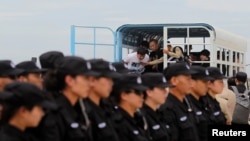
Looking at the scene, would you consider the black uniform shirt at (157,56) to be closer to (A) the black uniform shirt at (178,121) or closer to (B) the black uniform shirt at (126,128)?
(A) the black uniform shirt at (178,121)

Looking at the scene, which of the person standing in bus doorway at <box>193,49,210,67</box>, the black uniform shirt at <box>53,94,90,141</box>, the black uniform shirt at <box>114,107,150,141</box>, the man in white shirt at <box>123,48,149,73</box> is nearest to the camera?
the black uniform shirt at <box>53,94,90,141</box>

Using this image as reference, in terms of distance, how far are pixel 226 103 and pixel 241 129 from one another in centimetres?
212

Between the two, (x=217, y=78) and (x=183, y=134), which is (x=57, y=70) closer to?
(x=183, y=134)

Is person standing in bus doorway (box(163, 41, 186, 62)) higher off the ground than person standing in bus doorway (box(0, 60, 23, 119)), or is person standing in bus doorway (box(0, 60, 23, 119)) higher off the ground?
person standing in bus doorway (box(0, 60, 23, 119))

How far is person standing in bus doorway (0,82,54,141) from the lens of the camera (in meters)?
4.63

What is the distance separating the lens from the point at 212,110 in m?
8.37

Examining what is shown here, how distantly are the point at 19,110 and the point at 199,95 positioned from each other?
3796 mm

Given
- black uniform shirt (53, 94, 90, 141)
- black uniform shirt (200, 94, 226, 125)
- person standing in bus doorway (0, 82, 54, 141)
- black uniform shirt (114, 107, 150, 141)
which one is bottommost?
black uniform shirt (200, 94, 226, 125)

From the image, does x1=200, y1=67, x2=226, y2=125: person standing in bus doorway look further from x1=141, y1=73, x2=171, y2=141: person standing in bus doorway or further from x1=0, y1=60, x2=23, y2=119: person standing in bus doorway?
x1=0, y1=60, x2=23, y2=119: person standing in bus doorway

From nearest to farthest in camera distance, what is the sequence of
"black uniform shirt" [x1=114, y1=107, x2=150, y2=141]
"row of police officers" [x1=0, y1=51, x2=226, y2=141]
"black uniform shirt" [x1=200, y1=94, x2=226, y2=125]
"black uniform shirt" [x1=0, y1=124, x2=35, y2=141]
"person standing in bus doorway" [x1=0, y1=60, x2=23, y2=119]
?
"black uniform shirt" [x1=0, y1=124, x2=35, y2=141]
"row of police officers" [x1=0, y1=51, x2=226, y2=141]
"black uniform shirt" [x1=114, y1=107, x2=150, y2=141]
"person standing in bus doorway" [x1=0, y1=60, x2=23, y2=119]
"black uniform shirt" [x1=200, y1=94, x2=226, y2=125]

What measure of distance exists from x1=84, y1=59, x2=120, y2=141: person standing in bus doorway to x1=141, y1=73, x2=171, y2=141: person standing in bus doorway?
→ 1.89 feet

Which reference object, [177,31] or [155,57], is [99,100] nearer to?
[155,57]

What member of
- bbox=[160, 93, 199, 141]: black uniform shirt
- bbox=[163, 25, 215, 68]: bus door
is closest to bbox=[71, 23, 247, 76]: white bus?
bbox=[163, 25, 215, 68]: bus door

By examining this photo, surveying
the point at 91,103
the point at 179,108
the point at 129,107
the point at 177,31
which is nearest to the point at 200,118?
the point at 179,108
